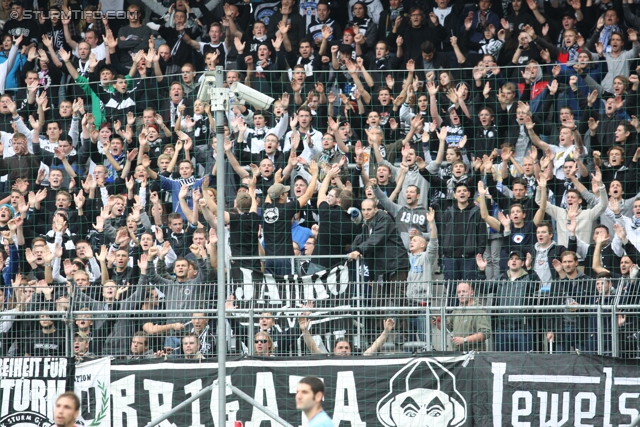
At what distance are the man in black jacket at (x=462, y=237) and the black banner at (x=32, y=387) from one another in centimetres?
467

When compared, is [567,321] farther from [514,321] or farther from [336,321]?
[336,321]

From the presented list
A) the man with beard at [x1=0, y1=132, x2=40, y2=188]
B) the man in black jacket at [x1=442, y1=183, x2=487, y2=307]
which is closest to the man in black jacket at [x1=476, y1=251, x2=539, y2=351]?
the man in black jacket at [x1=442, y1=183, x2=487, y2=307]

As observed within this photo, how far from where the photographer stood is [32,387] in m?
11.7

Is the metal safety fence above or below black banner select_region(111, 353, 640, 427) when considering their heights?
above

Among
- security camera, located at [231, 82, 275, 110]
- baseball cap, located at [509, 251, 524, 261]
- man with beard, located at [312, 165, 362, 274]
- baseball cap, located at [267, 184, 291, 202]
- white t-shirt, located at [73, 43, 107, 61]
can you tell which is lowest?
baseball cap, located at [509, 251, 524, 261]

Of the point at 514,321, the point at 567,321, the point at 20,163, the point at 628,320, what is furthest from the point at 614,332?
the point at 20,163

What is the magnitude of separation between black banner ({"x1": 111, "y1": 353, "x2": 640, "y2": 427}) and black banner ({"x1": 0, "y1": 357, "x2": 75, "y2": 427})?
57cm

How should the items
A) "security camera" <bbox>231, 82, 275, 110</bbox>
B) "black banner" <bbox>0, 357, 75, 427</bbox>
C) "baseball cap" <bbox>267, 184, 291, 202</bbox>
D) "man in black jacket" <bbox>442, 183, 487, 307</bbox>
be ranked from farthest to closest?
1. "baseball cap" <bbox>267, 184, 291, 202</bbox>
2. "man in black jacket" <bbox>442, 183, 487, 307</bbox>
3. "black banner" <bbox>0, 357, 75, 427</bbox>
4. "security camera" <bbox>231, 82, 275, 110</bbox>

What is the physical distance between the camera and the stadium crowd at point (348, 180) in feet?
38.6

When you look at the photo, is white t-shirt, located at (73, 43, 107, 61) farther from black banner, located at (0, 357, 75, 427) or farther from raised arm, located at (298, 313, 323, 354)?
raised arm, located at (298, 313, 323, 354)

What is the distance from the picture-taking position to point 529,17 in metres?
16.7

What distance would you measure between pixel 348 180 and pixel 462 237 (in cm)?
164

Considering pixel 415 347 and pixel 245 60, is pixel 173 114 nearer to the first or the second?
pixel 245 60

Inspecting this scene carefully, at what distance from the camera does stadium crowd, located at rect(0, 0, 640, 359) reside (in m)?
11.8
